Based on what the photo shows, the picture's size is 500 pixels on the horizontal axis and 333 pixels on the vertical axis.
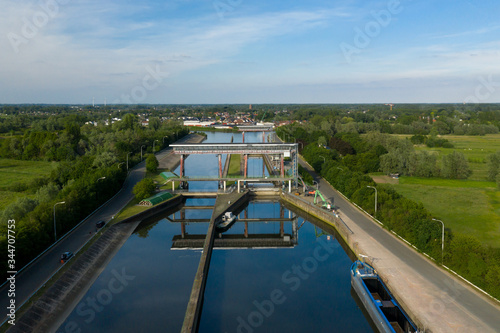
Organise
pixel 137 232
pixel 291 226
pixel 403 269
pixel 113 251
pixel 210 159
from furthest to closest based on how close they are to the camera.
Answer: pixel 210 159 < pixel 291 226 < pixel 137 232 < pixel 113 251 < pixel 403 269

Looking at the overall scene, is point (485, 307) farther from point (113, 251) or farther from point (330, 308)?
point (113, 251)

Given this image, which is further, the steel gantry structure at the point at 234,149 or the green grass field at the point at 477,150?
the green grass field at the point at 477,150

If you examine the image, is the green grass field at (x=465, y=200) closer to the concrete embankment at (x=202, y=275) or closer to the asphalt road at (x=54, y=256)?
the concrete embankment at (x=202, y=275)

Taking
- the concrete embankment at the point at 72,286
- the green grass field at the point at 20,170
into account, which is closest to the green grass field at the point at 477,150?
the concrete embankment at the point at 72,286

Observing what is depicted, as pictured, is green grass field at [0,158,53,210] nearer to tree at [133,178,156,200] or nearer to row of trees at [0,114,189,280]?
row of trees at [0,114,189,280]

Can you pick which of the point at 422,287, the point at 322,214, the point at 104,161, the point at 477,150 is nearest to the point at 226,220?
the point at 322,214

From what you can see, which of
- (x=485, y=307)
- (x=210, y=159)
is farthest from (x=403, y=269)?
(x=210, y=159)

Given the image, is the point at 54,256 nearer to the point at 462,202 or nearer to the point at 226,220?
the point at 226,220
